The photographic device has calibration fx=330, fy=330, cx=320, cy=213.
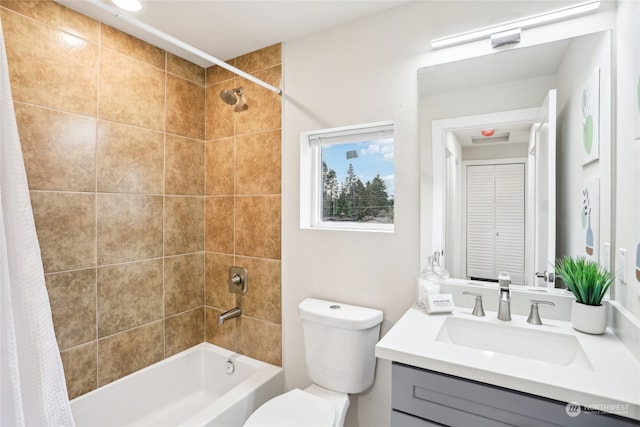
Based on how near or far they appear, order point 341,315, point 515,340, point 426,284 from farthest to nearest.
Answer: point 341,315 → point 426,284 → point 515,340

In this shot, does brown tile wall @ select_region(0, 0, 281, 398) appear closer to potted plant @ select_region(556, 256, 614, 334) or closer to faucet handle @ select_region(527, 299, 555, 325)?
faucet handle @ select_region(527, 299, 555, 325)

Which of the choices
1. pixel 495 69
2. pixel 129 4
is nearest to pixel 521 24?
pixel 495 69

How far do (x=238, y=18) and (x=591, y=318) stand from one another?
205cm

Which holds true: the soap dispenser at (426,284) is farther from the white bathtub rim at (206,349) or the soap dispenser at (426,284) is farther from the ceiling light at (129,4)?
the ceiling light at (129,4)

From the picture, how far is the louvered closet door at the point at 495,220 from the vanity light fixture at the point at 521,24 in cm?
57

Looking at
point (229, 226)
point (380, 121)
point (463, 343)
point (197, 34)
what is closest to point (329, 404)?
point (463, 343)

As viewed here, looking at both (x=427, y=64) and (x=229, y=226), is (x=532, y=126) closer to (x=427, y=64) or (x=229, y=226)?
(x=427, y=64)

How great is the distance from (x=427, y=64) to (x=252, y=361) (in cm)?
196

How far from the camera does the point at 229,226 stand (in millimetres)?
2209

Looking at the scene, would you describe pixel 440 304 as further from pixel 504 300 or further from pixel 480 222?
pixel 480 222

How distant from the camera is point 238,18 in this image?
68.3 inches

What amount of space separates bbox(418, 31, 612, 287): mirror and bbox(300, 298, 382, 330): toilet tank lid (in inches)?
→ 14.9

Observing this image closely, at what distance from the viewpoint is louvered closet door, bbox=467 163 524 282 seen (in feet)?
4.54

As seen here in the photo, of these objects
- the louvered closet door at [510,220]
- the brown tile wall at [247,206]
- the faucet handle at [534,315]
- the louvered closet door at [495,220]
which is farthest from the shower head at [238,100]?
the faucet handle at [534,315]
